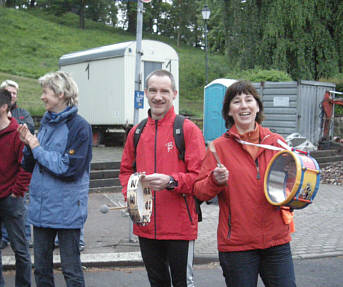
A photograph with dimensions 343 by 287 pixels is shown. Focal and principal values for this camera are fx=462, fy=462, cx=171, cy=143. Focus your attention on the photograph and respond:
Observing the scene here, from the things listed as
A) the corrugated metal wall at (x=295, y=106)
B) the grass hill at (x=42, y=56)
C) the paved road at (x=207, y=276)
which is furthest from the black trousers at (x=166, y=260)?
the grass hill at (x=42, y=56)

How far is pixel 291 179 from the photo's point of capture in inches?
111

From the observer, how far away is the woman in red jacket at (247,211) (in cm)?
285

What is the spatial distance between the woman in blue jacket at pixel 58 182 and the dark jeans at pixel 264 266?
1.32 meters

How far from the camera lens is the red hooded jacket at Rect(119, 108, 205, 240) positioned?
3334 mm

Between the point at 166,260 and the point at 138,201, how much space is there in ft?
2.08

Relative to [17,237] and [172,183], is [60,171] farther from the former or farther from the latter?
[17,237]

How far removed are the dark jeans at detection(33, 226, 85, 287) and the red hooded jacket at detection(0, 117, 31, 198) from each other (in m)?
0.70

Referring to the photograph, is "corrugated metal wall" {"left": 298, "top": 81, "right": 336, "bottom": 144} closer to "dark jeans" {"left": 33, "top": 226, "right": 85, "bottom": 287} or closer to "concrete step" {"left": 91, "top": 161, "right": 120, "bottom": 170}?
"concrete step" {"left": 91, "top": 161, "right": 120, "bottom": 170}

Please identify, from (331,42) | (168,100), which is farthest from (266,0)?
(168,100)

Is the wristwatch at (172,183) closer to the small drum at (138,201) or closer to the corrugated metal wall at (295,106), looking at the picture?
the small drum at (138,201)

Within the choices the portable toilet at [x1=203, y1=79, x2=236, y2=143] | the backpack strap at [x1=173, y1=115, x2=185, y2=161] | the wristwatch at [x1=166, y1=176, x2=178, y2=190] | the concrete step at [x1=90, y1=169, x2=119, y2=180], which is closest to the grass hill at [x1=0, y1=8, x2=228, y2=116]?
the portable toilet at [x1=203, y1=79, x2=236, y2=143]

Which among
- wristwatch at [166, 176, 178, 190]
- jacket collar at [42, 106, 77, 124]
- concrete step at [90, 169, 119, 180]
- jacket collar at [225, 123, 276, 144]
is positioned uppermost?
jacket collar at [42, 106, 77, 124]

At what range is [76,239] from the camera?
3631 millimetres

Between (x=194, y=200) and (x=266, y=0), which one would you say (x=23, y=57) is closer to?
(x=266, y=0)
